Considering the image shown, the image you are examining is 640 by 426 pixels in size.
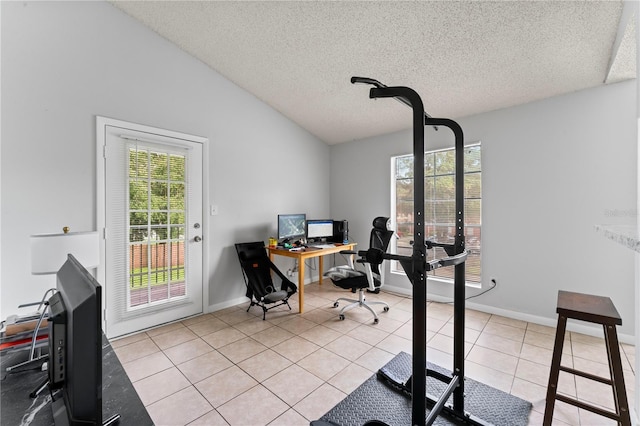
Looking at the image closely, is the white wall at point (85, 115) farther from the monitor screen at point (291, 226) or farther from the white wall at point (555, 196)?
the white wall at point (555, 196)

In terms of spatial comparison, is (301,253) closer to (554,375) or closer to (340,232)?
(340,232)

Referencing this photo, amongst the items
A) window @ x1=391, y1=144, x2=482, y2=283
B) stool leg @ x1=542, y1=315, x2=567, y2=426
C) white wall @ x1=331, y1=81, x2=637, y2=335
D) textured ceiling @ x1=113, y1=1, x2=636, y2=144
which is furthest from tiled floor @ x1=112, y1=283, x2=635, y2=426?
textured ceiling @ x1=113, y1=1, x2=636, y2=144

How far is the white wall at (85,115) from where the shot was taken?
2139 millimetres

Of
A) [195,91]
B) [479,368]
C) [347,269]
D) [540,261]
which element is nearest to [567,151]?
[540,261]

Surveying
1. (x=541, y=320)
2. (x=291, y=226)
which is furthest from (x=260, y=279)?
(x=541, y=320)

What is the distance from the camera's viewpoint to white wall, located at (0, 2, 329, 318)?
84.2 inches

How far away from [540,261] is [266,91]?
379 centimetres

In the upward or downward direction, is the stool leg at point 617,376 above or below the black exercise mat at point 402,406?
above

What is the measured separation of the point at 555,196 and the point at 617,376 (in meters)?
1.95

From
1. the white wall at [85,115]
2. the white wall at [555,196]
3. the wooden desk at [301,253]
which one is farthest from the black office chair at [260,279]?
Answer: the white wall at [555,196]

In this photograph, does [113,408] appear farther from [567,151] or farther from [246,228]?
[567,151]

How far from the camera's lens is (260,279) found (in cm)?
353

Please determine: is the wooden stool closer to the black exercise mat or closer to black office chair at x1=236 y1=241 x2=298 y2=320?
the black exercise mat

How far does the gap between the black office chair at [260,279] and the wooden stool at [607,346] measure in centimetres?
242
